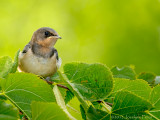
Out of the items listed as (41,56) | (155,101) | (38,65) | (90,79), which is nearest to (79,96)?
(90,79)

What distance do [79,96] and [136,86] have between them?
0.15 meters

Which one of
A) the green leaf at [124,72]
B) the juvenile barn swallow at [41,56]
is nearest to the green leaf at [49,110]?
the green leaf at [124,72]

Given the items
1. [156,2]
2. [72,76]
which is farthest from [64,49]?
[72,76]

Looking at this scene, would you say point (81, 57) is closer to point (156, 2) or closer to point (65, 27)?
point (65, 27)

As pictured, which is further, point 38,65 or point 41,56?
point 41,56

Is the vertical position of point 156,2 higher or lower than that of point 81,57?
higher

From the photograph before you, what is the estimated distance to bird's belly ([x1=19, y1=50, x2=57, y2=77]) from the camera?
45.1 inches

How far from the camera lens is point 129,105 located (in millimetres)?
582

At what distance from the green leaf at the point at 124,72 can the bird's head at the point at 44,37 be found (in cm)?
69

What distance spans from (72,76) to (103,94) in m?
0.08

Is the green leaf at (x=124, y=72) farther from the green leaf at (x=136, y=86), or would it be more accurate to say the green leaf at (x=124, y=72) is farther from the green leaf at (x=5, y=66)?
the green leaf at (x=5, y=66)

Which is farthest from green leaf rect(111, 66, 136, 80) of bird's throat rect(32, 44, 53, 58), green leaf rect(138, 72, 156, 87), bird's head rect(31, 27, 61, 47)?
bird's head rect(31, 27, 61, 47)

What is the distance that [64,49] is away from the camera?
8.80 feet

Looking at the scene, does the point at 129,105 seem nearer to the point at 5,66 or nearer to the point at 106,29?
the point at 5,66
